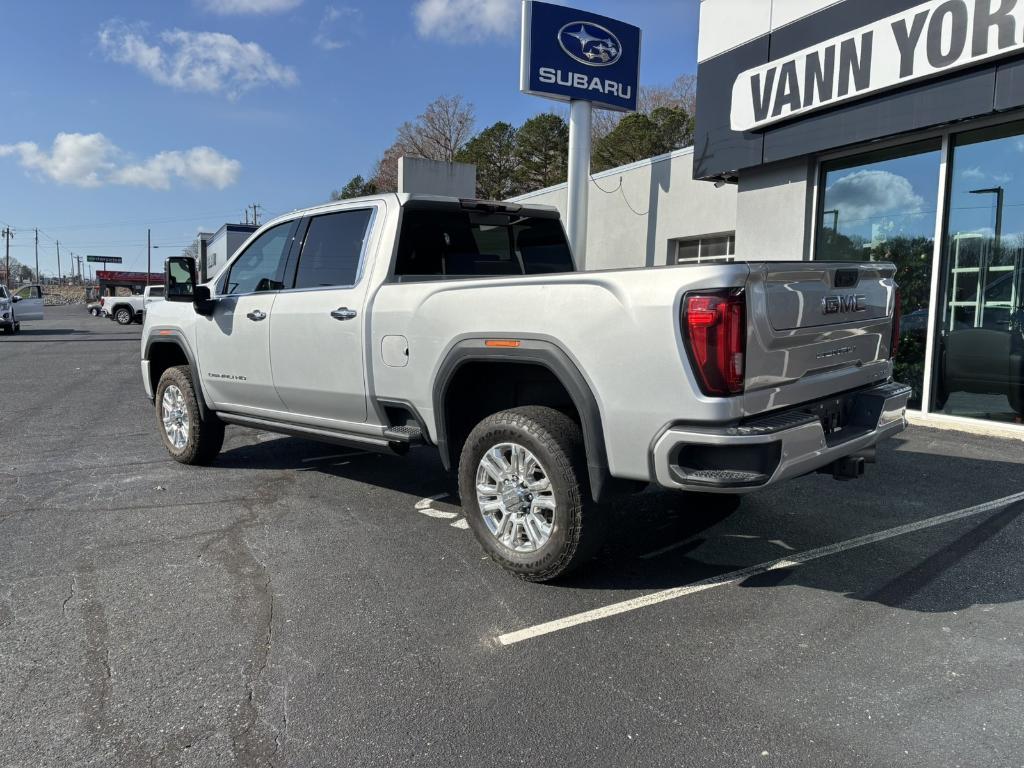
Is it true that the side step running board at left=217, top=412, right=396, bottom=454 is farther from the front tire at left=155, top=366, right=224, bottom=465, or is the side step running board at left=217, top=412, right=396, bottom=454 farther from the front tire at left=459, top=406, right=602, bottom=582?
the front tire at left=459, top=406, right=602, bottom=582

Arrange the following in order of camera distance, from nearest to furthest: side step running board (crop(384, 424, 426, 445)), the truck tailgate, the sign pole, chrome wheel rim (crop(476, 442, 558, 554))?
1. the truck tailgate
2. chrome wheel rim (crop(476, 442, 558, 554))
3. side step running board (crop(384, 424, 426, 445))
4. the sign pole

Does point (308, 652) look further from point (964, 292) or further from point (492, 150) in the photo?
point (492, 150)

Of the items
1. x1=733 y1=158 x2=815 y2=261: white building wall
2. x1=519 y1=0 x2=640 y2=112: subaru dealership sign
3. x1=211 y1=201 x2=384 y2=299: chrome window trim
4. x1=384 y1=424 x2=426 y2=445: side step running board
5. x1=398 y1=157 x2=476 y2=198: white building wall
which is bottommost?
x1=384 y1=424 x2=426 y2=445: side step running board

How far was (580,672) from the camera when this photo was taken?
9.62 ft

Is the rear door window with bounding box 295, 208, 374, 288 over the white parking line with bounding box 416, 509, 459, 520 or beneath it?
over

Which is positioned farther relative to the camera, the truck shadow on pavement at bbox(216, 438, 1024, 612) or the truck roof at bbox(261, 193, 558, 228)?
the truck roof at bbox(261, 193, 558, 228)

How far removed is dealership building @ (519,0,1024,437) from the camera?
7398mm

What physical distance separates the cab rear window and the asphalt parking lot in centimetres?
163


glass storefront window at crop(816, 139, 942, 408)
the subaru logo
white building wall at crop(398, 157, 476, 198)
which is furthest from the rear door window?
white building wall at crop(398, 157, 476, 198)

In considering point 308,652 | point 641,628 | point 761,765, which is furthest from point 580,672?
point 308,652

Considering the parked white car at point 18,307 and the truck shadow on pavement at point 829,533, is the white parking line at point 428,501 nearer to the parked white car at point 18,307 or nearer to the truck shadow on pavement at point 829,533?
the truck shadow on pavement at point 829,533

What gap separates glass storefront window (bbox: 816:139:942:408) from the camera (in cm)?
844

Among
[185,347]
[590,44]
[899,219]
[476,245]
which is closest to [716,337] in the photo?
[476,245]

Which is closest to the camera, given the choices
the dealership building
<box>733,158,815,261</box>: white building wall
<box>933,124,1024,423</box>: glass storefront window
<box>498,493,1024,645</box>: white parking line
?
<box>498,493,1024,645</box>: white parking line
